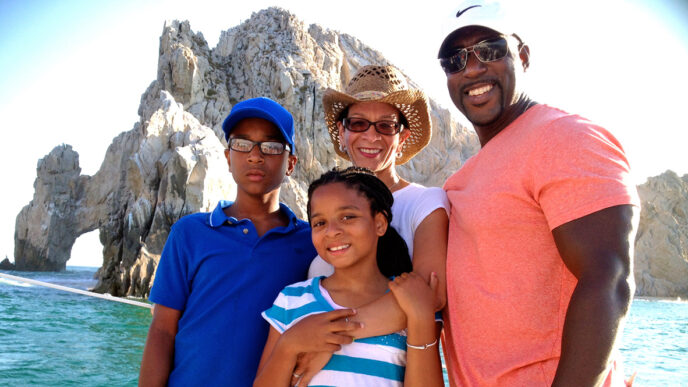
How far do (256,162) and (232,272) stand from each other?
611 millimetres

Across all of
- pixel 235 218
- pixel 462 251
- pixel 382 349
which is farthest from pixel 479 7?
pixel 235 218

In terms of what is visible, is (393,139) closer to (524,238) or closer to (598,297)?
(524,238)

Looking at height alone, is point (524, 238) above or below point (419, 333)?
above

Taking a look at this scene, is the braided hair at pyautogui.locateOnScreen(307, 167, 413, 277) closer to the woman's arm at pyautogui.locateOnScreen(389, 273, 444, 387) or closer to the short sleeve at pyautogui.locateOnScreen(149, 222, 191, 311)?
the woman's arm at pyautogui.locateOnScreen(389, 273, 444, 387)

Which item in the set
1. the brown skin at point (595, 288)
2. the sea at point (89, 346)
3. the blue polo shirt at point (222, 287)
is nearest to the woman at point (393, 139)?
the blue polo shirt at point (222, 287)

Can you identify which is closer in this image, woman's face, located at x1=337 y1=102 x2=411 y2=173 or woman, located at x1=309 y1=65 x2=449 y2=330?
woman, located at x1=309 y1=65 x2=449 y2=330

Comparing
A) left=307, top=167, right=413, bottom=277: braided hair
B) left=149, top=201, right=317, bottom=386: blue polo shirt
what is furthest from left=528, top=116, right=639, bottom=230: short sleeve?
left=149, top=201, right=317, bottom=386: blue polo shirt

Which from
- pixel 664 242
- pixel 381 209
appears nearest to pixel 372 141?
pixel 381 209

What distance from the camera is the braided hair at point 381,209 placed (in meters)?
1.95

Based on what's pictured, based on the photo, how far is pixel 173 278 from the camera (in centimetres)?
221

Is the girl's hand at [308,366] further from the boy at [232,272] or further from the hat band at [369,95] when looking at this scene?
the hat band at [369,95]

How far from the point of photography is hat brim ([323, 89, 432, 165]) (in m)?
2.51

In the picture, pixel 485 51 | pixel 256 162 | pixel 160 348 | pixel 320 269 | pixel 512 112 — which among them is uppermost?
pixel 485 51

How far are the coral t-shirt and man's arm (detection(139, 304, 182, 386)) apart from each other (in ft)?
4.40
